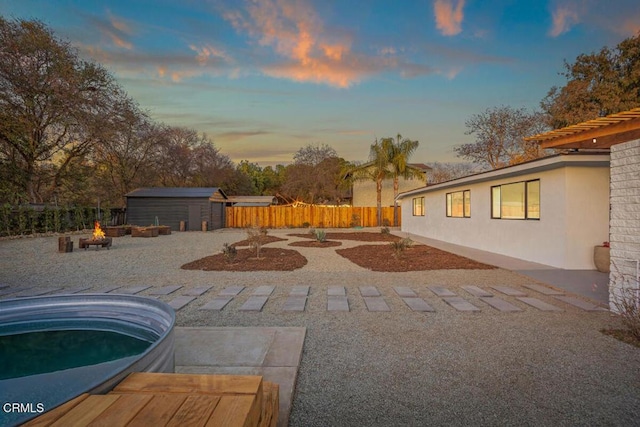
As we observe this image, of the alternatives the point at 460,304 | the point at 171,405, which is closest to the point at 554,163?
the point at 460,304

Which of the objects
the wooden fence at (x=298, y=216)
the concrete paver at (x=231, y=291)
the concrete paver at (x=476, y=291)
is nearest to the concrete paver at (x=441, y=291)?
the concrete paver at (x=476, y=291)

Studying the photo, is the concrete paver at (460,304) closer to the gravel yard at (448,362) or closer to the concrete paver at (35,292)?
the gravel yard at (448,362)

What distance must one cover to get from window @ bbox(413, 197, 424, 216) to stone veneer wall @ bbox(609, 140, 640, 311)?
43.7 ft

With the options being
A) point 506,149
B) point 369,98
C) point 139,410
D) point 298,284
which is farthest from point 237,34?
point 506,149

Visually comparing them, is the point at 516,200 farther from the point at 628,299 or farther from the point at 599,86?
the point at 599,86

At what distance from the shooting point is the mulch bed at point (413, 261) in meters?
7.93

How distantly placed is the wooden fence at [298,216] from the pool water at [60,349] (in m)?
21.5

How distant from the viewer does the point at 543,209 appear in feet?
26.7

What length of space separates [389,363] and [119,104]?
23335 millimetres

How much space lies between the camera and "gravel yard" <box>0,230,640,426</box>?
224cm

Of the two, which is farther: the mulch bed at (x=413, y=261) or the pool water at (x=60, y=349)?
the mulch bed at (x=413, y=261)

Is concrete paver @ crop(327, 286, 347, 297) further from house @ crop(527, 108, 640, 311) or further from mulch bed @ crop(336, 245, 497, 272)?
house @ crop(527, 108, 640, 311)

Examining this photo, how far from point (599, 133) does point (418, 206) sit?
1423cm

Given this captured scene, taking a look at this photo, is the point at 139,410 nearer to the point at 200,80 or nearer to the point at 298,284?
the point at 298,284
